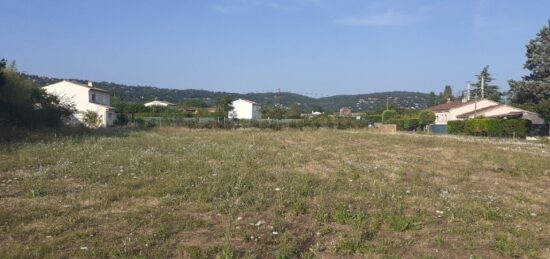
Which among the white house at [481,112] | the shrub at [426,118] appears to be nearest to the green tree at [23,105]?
the white house at [481,112]

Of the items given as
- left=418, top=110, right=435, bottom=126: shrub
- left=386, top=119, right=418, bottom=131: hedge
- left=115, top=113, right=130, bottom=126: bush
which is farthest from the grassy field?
left=115, top=113, right=130, bottom=126: bush

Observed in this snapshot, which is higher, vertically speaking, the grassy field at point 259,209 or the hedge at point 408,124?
the hedge at point 408,124

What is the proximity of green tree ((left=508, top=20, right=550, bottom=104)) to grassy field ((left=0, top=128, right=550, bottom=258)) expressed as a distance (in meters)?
42.2

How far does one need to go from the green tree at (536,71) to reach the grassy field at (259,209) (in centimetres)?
4218

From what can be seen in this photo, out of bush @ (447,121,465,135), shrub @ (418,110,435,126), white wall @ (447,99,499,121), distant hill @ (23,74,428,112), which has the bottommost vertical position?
bush @ (447,121,465,135)

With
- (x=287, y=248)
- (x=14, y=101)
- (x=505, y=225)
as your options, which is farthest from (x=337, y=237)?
(x=14, y=101)

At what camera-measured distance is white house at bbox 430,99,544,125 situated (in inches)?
2119

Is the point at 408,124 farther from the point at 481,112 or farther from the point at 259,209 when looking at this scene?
the point at 259,209

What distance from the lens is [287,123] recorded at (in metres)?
45.0

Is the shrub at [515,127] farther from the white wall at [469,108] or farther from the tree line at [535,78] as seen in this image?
the white wall at [469,108]

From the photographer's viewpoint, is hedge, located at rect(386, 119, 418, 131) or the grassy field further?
hedge, located at rect(386, 119, 418, 131)

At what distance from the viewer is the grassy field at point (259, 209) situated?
5.86m

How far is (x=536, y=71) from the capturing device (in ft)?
173

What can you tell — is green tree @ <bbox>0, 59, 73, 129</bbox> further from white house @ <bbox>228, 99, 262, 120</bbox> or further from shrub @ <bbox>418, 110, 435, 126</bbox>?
white house @ <bbox>228, 99, 262, 120</bbox>
